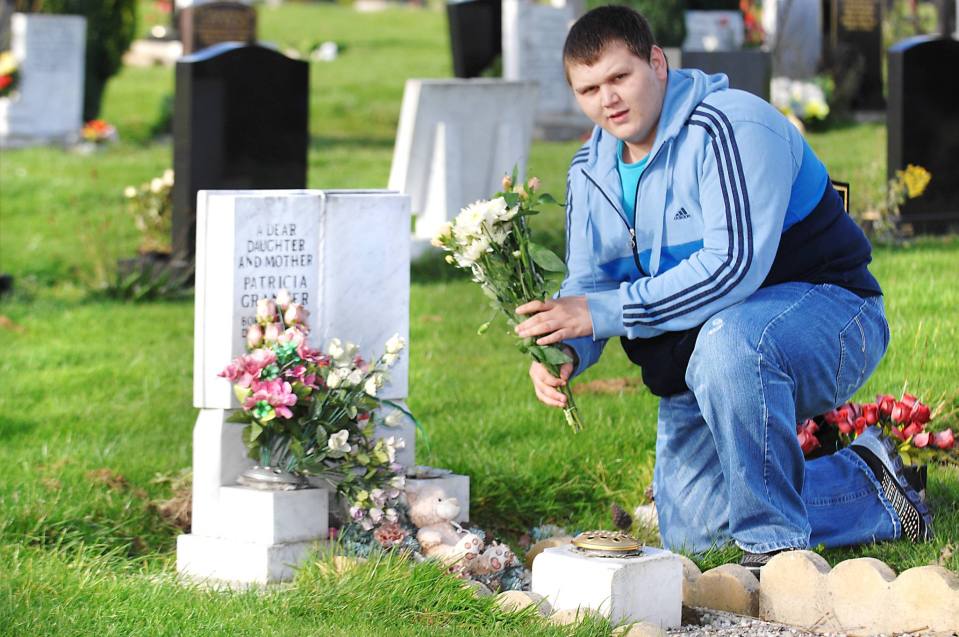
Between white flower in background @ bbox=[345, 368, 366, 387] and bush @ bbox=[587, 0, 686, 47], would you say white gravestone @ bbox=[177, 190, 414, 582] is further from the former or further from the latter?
bush @ bbox=[587, 0, 686, 47]

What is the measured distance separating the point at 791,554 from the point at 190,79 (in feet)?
20.1

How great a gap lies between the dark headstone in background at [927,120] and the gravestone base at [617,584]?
6105 mm

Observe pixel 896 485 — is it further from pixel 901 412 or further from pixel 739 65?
pixel 739 65

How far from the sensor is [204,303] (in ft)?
13.6

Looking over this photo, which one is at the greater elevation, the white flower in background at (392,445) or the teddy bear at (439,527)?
the white flower in background at (392,445)

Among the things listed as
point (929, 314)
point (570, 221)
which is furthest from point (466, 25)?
point (570, 221)

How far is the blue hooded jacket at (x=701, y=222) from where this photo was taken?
11.8 feet

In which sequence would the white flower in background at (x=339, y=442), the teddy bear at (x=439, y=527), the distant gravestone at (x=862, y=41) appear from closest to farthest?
the teddy bear at (x=439, y=527)
the white flower in background at (x=339, y=442)
the distant gravestone at (x=862, y=41)

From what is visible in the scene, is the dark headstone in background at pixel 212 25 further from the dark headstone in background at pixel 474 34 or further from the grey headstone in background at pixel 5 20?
the grey headstone in background at pixel 5 20

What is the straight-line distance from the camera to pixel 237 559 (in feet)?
13.0

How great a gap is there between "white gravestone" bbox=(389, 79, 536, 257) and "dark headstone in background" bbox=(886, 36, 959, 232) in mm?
2542

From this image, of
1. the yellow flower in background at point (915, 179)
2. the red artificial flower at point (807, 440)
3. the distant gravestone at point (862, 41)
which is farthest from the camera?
the distant gravestone at point (862, 41)

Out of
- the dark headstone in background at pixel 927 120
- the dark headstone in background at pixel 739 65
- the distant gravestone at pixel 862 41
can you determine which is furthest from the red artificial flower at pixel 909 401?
the distant gravestone at pixel 862 41

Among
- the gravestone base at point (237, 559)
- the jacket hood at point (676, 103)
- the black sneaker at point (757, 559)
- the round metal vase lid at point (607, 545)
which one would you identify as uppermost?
the jacket hood at point (676, 103)
